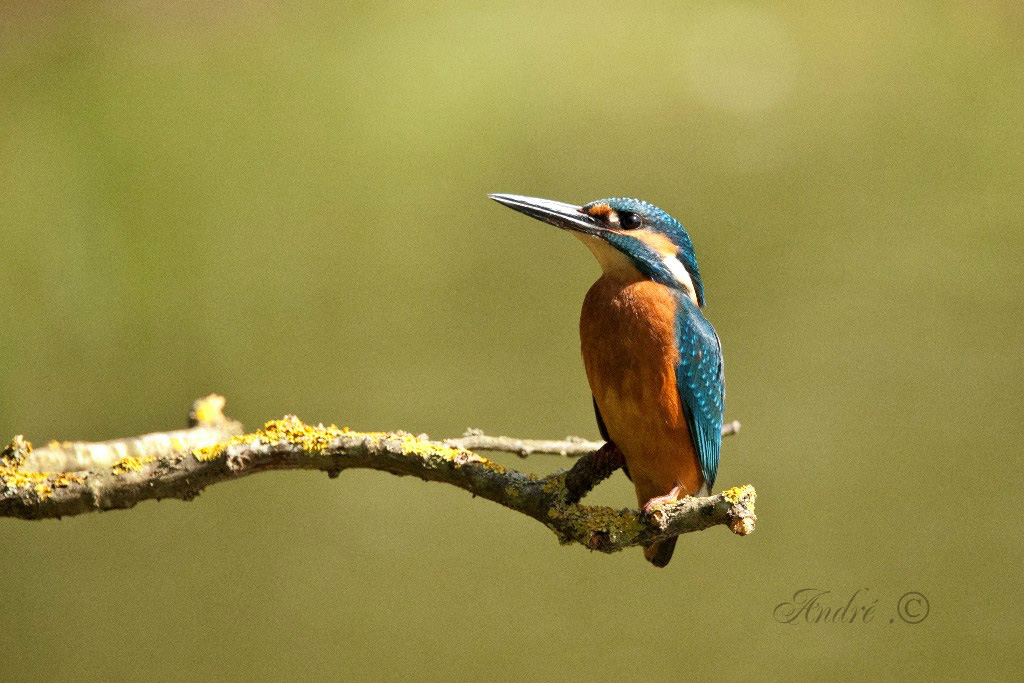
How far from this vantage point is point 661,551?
1.84 metres

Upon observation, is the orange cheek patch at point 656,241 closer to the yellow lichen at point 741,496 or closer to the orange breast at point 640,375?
the orange breast at point 640,375

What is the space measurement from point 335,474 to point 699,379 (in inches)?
24.7

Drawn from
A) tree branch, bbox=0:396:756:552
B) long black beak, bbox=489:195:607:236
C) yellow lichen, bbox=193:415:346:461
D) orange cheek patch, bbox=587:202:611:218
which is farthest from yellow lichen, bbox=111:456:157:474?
orange cheek patch, bbox=587:202:611:218

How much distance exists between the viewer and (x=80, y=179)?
314cm

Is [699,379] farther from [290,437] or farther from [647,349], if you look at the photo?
[290,437]

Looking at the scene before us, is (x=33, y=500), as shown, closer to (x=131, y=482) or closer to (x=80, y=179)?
(x=131, y=482)

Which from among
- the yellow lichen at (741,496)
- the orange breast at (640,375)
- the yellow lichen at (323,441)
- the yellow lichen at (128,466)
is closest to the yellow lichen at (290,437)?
the yellow lichen at (323,441)

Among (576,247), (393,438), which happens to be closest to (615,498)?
(576,247)

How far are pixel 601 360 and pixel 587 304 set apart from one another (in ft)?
0.38

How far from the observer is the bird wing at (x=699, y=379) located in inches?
63.7

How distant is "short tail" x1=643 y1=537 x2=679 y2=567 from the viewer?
182 centimetres

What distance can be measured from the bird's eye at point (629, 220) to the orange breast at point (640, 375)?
10cm

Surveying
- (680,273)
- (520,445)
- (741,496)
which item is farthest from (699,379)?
(741,496)

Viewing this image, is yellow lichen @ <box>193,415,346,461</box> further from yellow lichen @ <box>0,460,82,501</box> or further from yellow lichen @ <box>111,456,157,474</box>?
yellow lichen @ <box>0,460,82,501</box>
